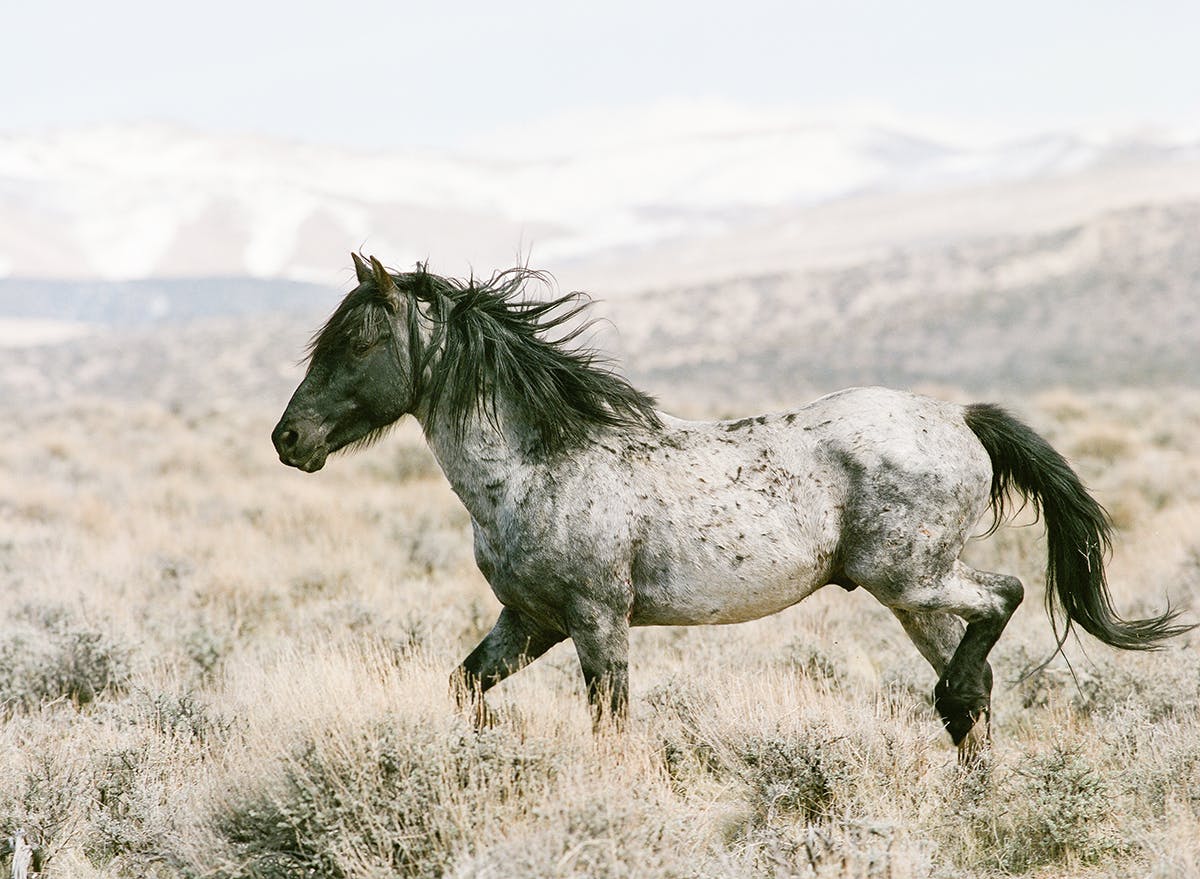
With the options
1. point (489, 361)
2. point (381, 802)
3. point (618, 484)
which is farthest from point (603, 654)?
point (489, 361)

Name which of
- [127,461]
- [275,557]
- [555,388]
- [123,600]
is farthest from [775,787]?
[127,461]

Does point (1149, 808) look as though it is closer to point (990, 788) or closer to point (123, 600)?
point (990, 788)

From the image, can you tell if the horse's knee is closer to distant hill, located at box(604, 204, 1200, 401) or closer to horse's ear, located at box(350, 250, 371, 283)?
horse's ear, located at box(350, 250, 371, 283)

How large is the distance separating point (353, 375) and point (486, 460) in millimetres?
643

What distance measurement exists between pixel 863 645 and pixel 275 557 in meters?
5.33

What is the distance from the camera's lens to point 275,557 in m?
10.6

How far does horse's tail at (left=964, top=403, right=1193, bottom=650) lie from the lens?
213 inches

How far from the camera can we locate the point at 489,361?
5.07m

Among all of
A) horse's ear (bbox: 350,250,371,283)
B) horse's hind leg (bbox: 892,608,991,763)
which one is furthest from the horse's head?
horse's hind leg (bbox: 892,608,991,763)

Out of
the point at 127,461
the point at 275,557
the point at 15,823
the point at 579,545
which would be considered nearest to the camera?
the point at 15,823

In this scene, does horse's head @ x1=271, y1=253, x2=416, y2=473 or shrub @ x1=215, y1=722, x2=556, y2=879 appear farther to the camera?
horse's head @ x1=271, y1=253, x2=416, y2=473

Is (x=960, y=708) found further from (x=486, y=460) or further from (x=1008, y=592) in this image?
(x=486, y=460)

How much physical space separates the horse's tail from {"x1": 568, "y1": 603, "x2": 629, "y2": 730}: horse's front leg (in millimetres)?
1828

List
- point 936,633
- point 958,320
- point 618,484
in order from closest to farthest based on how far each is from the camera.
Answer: point 618,484 < point 936,633 < point 958,320
